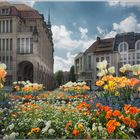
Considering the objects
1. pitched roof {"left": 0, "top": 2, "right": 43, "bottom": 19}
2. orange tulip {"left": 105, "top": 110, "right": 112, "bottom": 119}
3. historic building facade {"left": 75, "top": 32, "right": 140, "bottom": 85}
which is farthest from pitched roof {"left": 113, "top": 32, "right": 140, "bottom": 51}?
orange tulip {"left": 105, "top": 110, "right": 112, "bottom": 119}

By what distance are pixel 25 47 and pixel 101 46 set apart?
Answer: 965mm

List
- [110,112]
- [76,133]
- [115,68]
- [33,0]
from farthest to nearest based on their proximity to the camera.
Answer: [115,68], [33,0], [110,112], [76,133]

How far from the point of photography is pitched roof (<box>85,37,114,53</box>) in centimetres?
441

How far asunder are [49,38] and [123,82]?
93cm

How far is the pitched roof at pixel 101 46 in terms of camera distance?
14.5 ft

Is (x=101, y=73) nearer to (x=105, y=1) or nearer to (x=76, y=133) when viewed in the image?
(x=105, y=1)

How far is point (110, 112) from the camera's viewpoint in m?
3.30

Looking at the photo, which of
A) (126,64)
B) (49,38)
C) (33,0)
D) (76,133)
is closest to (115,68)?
(126,64)

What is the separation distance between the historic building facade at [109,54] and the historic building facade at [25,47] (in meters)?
0.37

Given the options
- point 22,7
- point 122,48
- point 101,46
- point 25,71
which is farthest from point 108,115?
point 25,71

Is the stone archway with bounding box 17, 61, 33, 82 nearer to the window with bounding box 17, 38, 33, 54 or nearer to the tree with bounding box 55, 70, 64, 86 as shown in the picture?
the window with bounding box 17, 38, 33, 54

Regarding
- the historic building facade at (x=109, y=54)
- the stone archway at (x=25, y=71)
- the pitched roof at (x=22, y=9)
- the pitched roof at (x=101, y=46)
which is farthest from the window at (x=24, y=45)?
the pitched roof at (x=101, y=46)

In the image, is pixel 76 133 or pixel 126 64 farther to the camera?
pixel 126 64

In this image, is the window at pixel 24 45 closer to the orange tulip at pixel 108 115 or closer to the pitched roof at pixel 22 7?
the pitched roof at pixel 22 7
